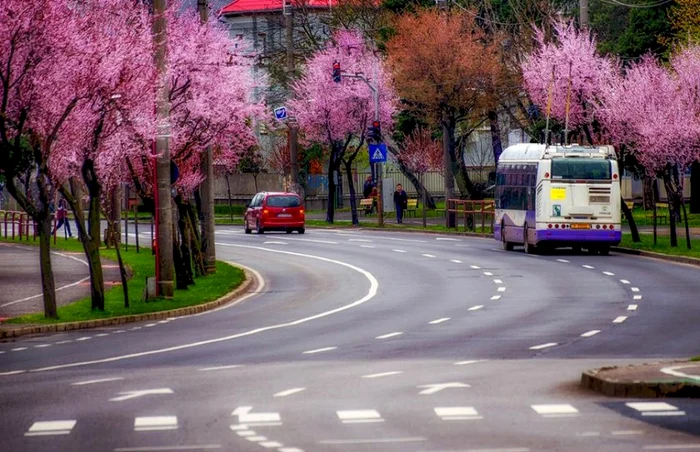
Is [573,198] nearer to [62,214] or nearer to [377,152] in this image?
[377,152]

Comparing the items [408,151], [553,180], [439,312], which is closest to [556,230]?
[553,180]

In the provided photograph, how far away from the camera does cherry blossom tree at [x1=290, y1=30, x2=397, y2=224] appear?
74.8 m

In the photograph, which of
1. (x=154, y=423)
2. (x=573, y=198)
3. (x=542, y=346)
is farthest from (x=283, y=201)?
(x=154, y=423)

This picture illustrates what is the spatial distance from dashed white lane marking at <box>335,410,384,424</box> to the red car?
4828 cm

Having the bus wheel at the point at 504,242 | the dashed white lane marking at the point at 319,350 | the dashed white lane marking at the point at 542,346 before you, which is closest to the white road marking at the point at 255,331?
the dashed white lane marking at the point at 319,350

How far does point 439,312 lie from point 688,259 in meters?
14.8

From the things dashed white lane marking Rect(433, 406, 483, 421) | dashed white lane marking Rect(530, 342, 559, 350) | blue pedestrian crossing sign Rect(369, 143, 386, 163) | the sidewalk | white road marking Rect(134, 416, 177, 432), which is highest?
blue pedestrian crossing sign Rect(369, 143, 386, 163)

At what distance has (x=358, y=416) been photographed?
13828mm

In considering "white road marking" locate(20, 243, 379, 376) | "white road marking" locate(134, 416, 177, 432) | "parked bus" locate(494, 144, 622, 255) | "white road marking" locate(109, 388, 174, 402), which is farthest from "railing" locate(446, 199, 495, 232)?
"white road marking" locate(134, 416, 177, 432)

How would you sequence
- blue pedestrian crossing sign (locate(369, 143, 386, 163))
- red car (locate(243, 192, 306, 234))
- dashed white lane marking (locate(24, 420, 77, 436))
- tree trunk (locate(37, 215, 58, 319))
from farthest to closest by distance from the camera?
blue pedestrian crossing sign (locate(369, 143, 386, 163)), red car (locate(243, 192, 306, 234)), tree trunk (locate(37, 215, 58, 319)), dashed white lane marking (locate(24, 420, 77, 436))

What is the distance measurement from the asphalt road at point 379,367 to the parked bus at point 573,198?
4.42 meters

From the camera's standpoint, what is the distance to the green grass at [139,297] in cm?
2897

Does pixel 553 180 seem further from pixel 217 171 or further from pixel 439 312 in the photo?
pixel 217 171

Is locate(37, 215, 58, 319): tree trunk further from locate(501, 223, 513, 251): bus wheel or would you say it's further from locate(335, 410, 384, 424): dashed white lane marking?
locate(501, 223, 513, 251): bus wheel
